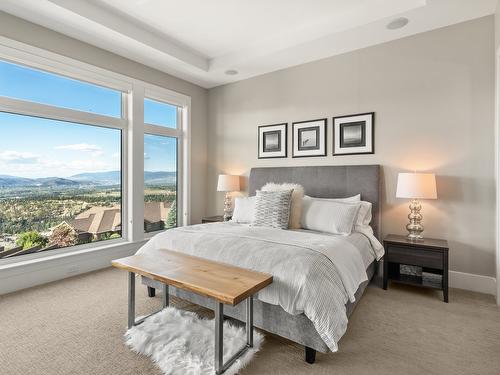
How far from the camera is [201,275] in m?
1.85

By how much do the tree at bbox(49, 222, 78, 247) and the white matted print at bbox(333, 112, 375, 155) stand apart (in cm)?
356

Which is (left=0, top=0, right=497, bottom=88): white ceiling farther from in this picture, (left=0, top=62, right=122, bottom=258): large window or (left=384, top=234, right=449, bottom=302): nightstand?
(left=384, top=234, right=449, bottom=302): nightstand

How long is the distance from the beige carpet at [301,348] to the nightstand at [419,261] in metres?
0.14

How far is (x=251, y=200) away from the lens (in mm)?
3527

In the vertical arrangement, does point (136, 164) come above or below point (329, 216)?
above

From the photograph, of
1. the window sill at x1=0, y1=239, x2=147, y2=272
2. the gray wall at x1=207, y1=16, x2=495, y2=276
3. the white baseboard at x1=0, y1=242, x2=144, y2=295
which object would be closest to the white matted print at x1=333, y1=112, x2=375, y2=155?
the gray wall at x1=207, y1=16, x2=495, y2=276

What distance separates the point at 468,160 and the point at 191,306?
10.5 ft

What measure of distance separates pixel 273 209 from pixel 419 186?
1515 mm

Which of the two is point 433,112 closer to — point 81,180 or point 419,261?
point 419,261

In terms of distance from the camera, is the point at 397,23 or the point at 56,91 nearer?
the point at 397,23

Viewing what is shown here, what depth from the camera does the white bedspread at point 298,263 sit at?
1.71 m

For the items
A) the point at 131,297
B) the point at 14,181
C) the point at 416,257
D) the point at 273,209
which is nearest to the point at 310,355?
the point at 131,297

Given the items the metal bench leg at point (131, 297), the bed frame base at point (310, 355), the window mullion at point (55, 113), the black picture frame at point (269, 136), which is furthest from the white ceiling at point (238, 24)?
the bed frame base at point (310, 355)

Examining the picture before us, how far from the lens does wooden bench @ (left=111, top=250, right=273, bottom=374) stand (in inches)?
63.2
